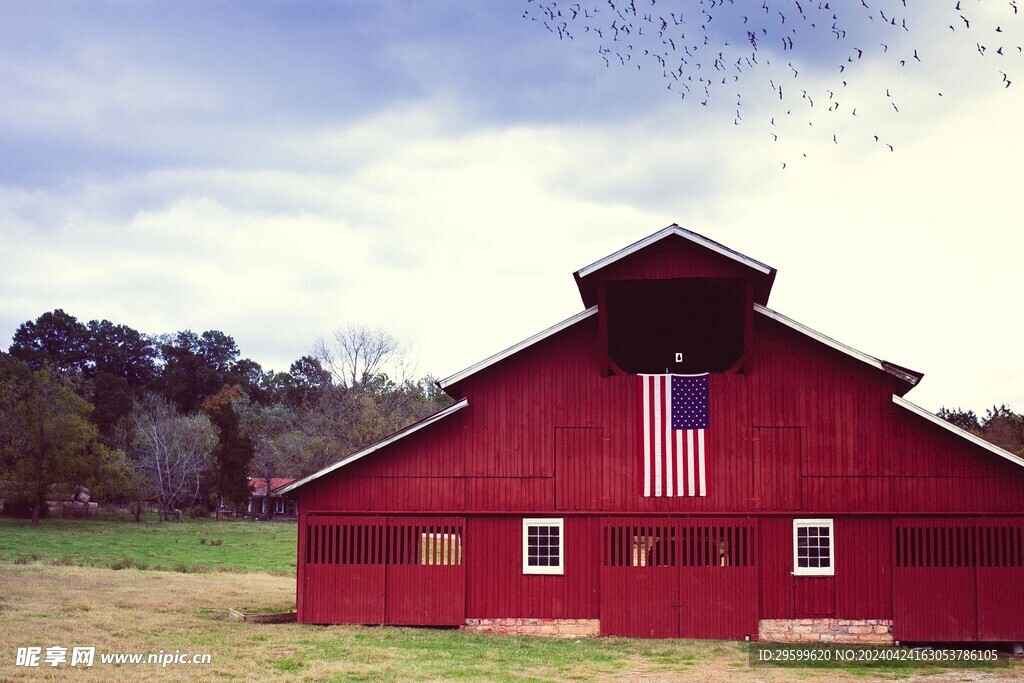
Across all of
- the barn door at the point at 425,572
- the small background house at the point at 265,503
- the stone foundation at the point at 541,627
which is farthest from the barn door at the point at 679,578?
the small background house at the point at 265,503

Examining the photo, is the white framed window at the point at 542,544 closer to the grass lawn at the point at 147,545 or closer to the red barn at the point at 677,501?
the red barn at the point at 677,501

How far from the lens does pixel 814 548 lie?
21.2 m

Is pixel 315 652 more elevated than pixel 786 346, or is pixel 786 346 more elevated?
pixel 786 346

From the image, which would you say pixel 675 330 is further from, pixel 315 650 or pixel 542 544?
pixel 315 650

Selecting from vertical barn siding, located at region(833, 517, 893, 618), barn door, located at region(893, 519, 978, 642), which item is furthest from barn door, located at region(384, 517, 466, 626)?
barn door, located at region(893, 519, 978, 642)

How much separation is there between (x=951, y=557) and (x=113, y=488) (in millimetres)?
53464

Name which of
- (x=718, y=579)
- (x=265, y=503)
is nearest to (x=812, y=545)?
(x=718, y=579)

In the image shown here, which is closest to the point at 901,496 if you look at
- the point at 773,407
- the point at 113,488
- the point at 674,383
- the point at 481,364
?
the point at 773,407

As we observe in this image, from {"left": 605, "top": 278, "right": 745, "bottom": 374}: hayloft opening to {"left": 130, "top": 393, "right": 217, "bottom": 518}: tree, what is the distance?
5132cm

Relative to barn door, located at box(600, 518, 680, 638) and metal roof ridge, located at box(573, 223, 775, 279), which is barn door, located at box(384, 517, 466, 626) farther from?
metal roof ridge, located at box(573, 223, 775, 279)

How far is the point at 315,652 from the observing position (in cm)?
1766

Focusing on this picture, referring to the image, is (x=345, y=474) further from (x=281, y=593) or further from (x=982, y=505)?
(x=982, y=505)

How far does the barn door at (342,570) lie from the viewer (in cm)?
2173

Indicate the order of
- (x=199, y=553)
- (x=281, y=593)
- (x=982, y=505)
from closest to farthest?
1. (x=982, y=505)
2. (x=281, y=593)
3. (x=199, y=553)
